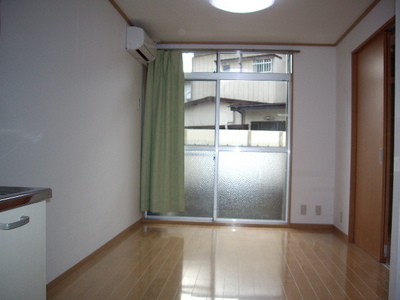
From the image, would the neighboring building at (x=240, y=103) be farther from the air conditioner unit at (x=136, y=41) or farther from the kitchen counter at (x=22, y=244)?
the kitchen counter at (x=22, y=244)

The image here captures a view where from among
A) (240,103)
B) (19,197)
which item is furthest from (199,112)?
(19,197)

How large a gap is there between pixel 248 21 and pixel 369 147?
1816 millimetres

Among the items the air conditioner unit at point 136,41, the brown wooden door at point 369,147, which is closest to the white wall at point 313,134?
the brown wooden door at point 369,147

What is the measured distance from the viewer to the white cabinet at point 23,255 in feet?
3.80

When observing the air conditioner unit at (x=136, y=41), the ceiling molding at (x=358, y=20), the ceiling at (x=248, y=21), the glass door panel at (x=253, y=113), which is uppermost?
the ceiling at (x=248, y=21)

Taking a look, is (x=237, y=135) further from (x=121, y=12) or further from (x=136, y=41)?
(x=121, y=12)

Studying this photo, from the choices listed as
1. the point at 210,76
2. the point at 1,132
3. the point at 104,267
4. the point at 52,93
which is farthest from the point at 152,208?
the point at 1,132

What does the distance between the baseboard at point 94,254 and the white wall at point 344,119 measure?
8.24 ft

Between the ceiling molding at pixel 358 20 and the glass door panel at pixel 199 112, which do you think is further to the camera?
→ the glass door panel at pixel 199 112

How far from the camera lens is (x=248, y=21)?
11.7 ft

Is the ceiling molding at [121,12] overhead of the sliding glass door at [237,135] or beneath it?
overhead

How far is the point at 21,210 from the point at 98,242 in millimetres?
1936

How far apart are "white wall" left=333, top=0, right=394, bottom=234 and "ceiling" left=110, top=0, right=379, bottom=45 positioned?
0.49 feet

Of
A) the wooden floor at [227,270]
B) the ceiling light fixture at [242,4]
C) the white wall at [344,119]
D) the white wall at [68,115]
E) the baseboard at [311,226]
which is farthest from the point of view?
the baseboard at [311,226]
